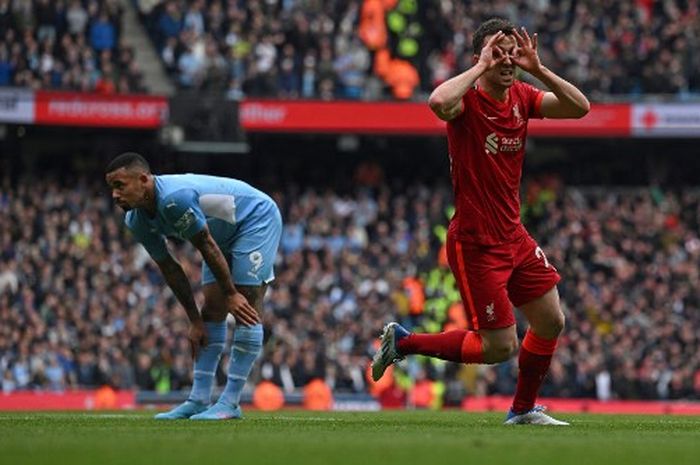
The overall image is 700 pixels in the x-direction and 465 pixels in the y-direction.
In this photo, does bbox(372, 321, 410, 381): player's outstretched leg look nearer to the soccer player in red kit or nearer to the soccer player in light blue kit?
the soccer player in red kit

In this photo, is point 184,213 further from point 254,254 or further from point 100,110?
point 100,110

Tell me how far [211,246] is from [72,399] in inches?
487

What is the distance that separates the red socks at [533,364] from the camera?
36.6 ft

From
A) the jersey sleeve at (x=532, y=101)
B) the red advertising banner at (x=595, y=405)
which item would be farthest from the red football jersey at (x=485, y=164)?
the red advertising banner at (x=595, y=405)

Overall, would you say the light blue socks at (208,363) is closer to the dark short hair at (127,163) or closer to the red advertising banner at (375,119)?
the dark short hair at (127,163)

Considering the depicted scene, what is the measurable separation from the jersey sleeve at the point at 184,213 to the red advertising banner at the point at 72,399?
11421mm

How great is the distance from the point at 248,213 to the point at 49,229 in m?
16.4

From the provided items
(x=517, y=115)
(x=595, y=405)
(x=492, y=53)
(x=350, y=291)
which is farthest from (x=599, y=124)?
(x=492, y=53)

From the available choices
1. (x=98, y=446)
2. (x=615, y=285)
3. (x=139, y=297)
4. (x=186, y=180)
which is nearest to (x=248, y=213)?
(x=186, y=180)

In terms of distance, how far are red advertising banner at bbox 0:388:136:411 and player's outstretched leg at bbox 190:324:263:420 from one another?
35.2ft

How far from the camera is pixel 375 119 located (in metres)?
30.1

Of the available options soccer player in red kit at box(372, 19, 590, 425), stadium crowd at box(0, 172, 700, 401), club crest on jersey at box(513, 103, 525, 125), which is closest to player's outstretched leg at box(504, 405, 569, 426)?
soccer player in red kit at box(372, 19, 590, 425)

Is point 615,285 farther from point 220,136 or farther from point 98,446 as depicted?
point 98,446

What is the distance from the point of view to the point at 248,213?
11.9 meters
